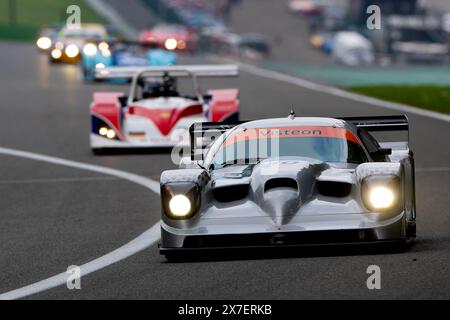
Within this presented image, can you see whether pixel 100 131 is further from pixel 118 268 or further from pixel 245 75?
pixel 245 75

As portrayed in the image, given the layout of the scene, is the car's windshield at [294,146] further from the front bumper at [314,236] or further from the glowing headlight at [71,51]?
the glowing headlight at [71,51]

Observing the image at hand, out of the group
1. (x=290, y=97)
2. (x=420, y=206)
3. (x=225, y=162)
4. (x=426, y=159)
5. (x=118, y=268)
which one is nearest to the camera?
(x=118, y=268)

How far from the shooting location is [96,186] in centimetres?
1575

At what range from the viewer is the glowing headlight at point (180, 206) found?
978 centimetres

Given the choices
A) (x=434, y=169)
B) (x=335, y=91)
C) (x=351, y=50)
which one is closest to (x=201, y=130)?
(x=434, y=169)

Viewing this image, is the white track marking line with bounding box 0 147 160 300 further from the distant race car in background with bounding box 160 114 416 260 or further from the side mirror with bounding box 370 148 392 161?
the side mirror with bounding box 370 148 392 161

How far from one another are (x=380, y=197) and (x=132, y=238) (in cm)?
261

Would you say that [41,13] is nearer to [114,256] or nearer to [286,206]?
[114,256]

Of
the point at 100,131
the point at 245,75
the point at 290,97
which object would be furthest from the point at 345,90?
the point at 100,131

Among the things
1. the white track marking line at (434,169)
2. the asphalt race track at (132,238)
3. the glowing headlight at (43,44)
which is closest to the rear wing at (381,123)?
the asphalt race track at (132,238)

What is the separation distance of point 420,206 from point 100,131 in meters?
7.83

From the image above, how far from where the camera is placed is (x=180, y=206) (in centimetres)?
981

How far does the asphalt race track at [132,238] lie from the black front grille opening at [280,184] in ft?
1.57

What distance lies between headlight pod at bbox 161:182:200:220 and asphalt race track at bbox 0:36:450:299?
0.35 metres
